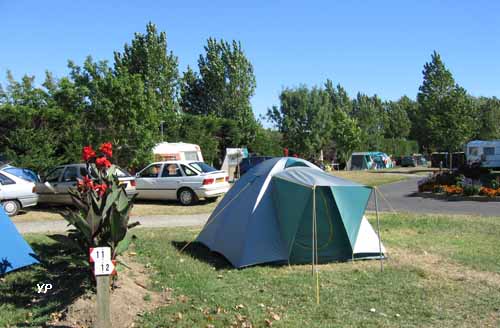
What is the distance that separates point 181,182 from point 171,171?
63 centimetres

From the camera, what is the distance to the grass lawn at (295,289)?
17.4ft

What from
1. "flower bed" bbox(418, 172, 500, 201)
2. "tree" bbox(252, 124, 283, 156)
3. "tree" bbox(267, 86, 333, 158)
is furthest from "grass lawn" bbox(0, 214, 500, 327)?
"tree" bbox(267, 86, 333, 158)

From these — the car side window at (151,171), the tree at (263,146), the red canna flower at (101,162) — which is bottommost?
the car side window at (151,171)

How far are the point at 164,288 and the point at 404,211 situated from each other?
987cm

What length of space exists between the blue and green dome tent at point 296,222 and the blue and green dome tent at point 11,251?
115 inches

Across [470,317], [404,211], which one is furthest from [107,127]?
[470,317]

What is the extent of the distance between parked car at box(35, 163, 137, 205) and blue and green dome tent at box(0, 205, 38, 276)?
7849 mm

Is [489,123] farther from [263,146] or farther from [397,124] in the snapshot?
[263,146]

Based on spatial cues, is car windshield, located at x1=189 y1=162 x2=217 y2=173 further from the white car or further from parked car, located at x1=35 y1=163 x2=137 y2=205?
parked car, located at x1=35 y1=163 x2=137 y2=205

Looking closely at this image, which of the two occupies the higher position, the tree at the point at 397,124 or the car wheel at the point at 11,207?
the tree at the point at 397,124

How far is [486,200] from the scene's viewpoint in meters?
16.2

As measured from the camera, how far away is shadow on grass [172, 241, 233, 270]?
25.4ft

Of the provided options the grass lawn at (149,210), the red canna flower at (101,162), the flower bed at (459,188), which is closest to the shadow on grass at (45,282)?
the red canna flower at (101,162)

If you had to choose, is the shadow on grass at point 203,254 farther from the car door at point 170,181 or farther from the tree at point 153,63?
the tree at point 153,63
